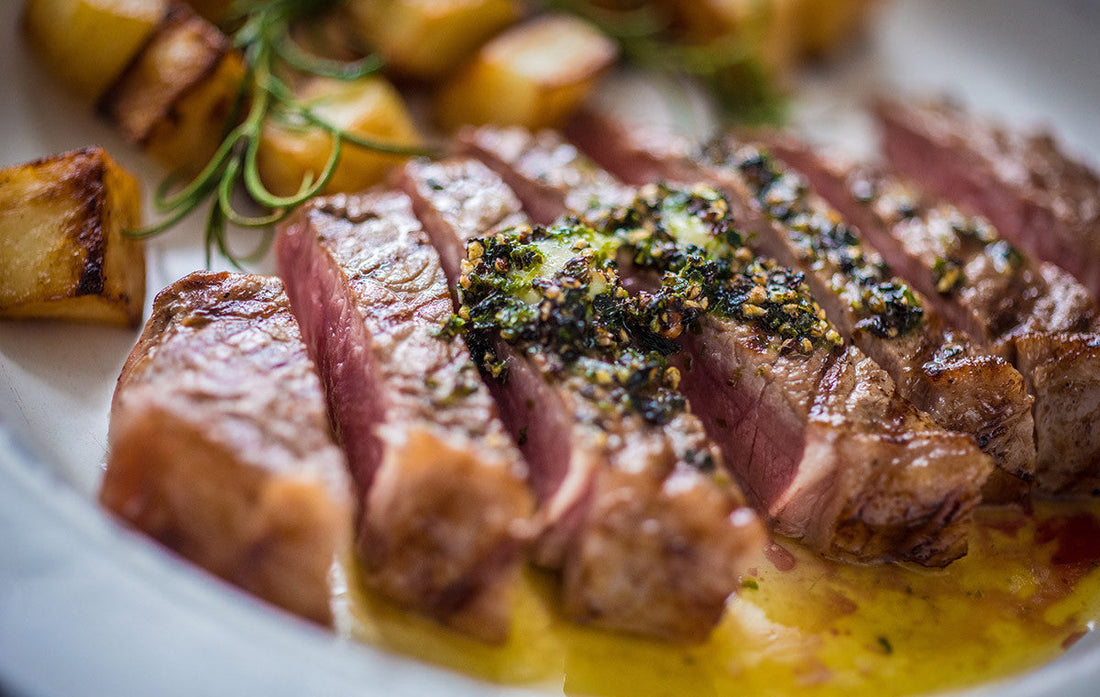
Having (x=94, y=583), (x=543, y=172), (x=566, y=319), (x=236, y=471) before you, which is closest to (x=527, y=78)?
(x=543, y=172)

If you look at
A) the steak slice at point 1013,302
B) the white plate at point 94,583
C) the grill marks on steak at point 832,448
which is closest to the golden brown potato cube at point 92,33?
the white plate at point 94,583

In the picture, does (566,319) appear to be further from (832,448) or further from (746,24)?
(746,24)

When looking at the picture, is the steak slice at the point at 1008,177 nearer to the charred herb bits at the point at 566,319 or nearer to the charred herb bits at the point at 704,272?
the charred herb bits at the point at 704,272

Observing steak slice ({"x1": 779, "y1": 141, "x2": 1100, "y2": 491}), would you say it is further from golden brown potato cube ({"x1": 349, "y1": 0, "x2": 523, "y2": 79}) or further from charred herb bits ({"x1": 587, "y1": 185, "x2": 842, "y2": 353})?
golden brown potato cube ({"x1": 349, "y1": 0, "x2": 523, "y2": 79})

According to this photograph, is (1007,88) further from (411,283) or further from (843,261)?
(411,283)

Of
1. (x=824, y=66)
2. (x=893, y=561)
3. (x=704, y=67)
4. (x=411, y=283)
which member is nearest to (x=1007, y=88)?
(x=824, y=66)

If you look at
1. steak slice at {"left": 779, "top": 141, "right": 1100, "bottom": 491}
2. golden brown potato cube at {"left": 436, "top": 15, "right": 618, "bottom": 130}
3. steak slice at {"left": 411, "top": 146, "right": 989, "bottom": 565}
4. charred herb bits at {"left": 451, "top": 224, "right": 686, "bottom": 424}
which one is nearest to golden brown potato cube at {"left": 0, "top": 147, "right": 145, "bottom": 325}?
charred herb bits at {"left": 451, "top": 224, "right": 686, "bottom": 424}
